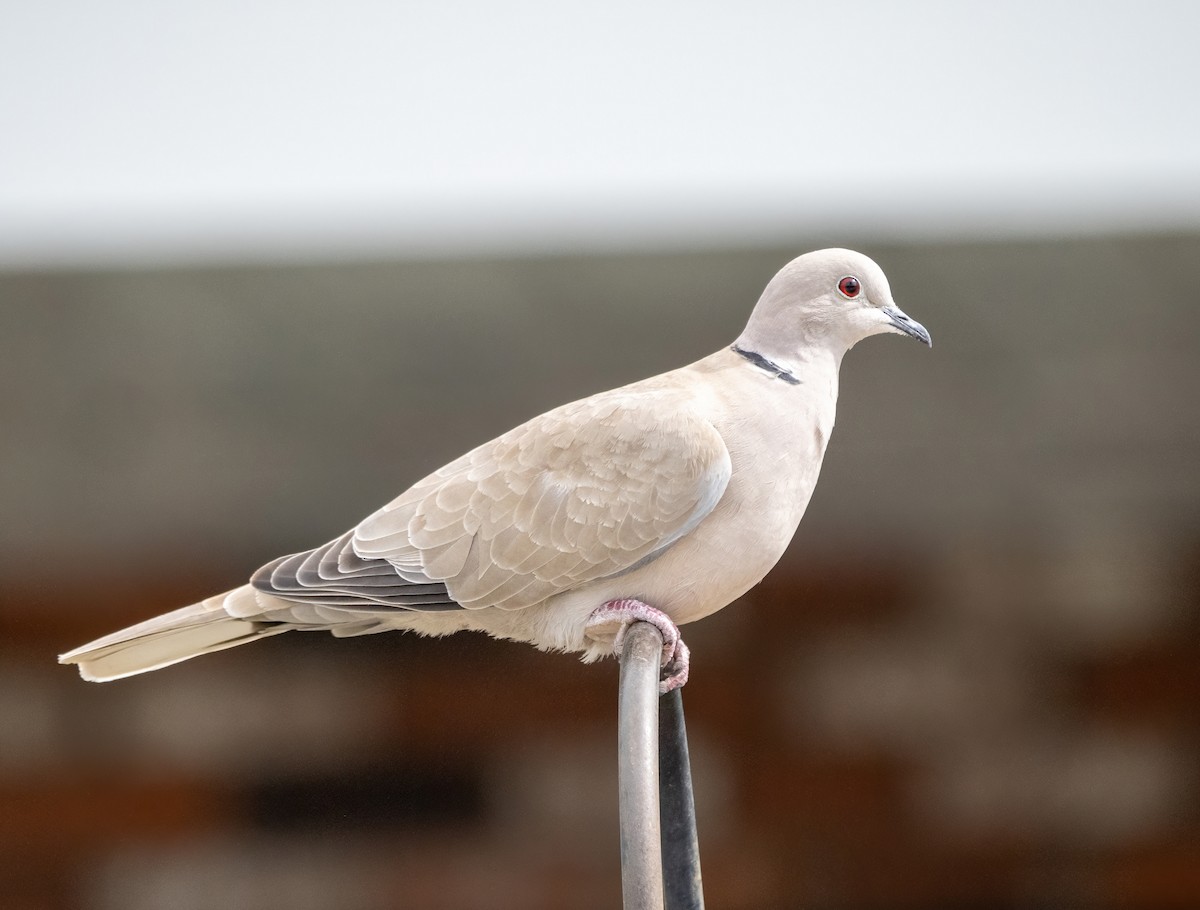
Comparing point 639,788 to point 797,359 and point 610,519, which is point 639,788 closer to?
point 610,519

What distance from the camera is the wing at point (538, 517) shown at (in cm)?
115

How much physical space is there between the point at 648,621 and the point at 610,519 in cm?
10

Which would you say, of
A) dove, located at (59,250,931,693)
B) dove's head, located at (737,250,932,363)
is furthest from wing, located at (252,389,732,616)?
dove's head, located at (737,250,932,363)

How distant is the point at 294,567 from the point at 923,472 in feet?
7.10

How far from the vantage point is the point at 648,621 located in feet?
3.81

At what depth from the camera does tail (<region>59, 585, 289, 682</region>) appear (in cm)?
124

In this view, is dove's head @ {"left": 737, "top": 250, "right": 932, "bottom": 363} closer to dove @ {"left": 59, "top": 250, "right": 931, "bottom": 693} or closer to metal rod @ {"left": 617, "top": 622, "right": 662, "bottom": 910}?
dove @ {"left": 59, "top": 250, "right": 931, "bottom": 693}

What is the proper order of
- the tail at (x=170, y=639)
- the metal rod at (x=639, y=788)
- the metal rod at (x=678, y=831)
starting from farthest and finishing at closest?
the tail at (x=170, y=639) → the metal rod at (x=678, y=831) → the metal rod at (x=639, y=788)

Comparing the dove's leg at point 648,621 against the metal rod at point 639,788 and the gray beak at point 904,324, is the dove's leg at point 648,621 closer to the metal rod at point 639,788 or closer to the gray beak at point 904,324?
the metal rod at point 639,788

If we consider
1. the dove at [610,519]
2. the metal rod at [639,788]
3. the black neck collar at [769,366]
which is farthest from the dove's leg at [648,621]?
the black neck collar at [769,366]

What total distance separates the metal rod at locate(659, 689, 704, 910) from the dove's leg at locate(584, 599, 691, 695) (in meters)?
0.06

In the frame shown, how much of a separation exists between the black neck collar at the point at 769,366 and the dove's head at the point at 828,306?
10 millimetres

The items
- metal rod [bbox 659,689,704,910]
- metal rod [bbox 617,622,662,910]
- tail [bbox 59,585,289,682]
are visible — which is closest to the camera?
metal rod [bbox 617,622,662,910]

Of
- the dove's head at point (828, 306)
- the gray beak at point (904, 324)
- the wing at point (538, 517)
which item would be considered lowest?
the wing at point (538, 517)
